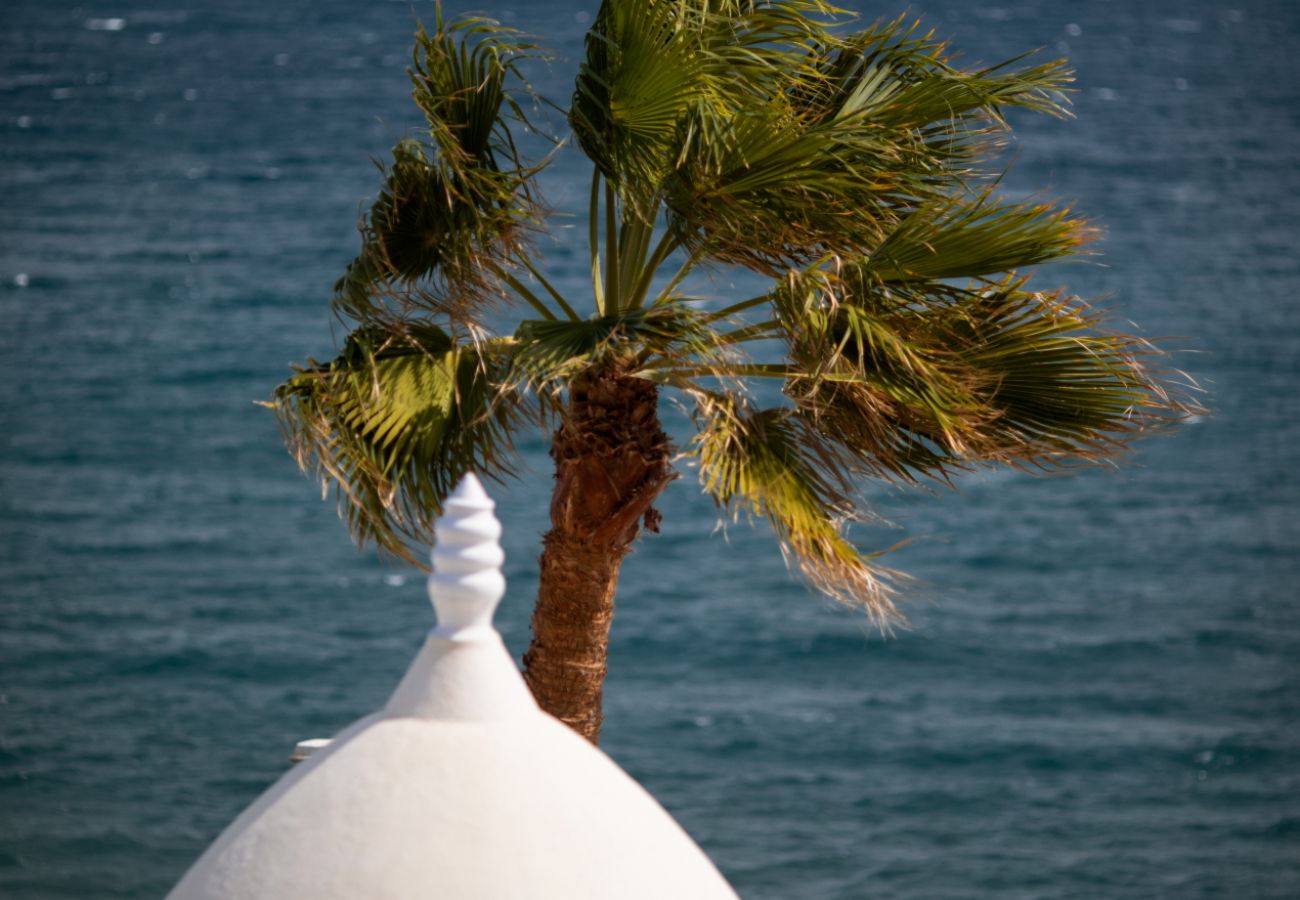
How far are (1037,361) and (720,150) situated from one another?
6.17 feet

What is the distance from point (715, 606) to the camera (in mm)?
35875

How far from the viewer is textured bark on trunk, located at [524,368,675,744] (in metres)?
8.99

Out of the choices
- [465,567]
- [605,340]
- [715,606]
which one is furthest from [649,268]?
[715,606]

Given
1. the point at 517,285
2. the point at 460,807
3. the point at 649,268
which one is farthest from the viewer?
the point at 517,285

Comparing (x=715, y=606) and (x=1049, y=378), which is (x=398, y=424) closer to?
(x=1049, y=378)

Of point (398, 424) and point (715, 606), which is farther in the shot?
point (715, 606)

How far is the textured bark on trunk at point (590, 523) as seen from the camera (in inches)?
354

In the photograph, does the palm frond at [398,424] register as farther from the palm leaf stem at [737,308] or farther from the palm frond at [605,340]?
the palm leaf stem at [737,308]

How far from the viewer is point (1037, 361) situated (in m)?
8.47

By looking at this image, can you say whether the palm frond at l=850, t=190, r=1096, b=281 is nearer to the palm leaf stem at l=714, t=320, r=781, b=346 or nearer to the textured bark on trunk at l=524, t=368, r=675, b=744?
the palm leaf stem at l=714, t=320, r=781, b=346

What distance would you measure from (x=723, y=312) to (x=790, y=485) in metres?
0.95

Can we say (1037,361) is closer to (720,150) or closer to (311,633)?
(720,150)

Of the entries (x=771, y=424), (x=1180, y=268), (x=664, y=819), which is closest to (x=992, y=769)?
(x=771, y=424)

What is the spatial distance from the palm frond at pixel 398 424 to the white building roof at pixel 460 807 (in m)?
3.59
